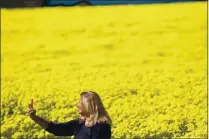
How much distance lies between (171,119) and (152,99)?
0.84 ft

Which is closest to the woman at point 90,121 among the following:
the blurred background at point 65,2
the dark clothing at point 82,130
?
the dark clothing at point 82,130

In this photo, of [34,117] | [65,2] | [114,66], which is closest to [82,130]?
[34,117]

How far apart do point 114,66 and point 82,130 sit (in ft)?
8.17

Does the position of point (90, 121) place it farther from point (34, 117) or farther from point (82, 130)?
point (34, 117)

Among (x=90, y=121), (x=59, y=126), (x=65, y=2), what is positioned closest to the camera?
(x=90, y=121)

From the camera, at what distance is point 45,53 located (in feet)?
17.1

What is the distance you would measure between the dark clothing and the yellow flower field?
2229mm

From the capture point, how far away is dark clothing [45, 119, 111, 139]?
2.60 metres

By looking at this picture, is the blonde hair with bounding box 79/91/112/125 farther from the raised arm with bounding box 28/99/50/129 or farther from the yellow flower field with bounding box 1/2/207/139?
the yellow flower field with bounding box 1/2/207/139

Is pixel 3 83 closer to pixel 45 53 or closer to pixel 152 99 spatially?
pixel 45 53

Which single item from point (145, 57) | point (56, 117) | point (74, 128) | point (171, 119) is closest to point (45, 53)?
point (56, 117)

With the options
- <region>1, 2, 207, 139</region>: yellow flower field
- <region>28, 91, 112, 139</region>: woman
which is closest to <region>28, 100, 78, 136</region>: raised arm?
<region>28, 91, 112, 139</region>: woman

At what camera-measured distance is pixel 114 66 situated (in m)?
5.11

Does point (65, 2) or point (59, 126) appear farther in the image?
point (65, 2)
